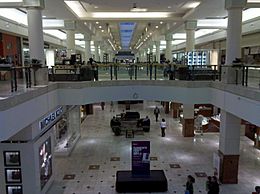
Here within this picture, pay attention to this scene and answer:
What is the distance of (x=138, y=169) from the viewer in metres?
12.3

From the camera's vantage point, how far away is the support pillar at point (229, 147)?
11.7 metres

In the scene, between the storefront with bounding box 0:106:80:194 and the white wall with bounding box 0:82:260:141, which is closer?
the white wall with bounding box 0:82:260:141

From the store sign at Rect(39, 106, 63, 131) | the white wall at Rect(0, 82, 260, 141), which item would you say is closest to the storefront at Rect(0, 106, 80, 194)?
the store sign at Rect(39, 106, 63, 131)

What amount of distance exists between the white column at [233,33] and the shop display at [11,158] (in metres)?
8.31

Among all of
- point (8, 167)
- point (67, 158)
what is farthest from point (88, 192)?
point (67, 158)

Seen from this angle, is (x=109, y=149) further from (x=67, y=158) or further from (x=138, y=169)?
(x=138, y=169)

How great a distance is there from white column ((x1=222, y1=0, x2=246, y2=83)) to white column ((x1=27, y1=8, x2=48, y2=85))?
7.20m

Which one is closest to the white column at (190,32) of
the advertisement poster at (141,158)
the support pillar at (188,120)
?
the support pillar at (188,120)

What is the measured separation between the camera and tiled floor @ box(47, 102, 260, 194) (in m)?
12.2

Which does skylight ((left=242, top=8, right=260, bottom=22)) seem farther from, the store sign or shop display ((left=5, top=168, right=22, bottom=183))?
shop display ((left=5, top=168, right=22, bottom=183))

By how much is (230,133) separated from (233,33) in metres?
4.04

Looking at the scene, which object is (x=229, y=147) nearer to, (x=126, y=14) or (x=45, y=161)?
(x=45, y=161)

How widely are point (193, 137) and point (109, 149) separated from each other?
621 cm

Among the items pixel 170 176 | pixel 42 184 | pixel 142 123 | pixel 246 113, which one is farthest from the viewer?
pixel 142 123
